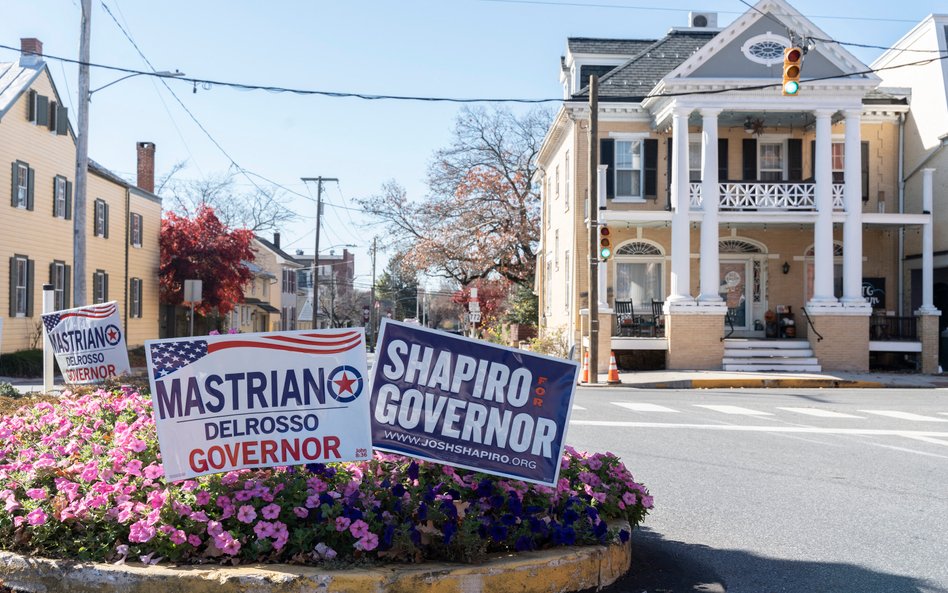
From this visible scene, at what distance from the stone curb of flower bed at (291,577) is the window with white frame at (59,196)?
1071 inches

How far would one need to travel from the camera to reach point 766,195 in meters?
25.8

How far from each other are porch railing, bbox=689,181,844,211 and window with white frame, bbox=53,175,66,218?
62.8 ft

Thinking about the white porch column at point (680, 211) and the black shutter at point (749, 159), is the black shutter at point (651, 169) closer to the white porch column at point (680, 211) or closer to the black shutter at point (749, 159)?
the white porch column at point (680, 211)

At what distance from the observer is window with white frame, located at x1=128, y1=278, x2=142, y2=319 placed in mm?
36188

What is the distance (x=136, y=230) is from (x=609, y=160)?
19.4 m

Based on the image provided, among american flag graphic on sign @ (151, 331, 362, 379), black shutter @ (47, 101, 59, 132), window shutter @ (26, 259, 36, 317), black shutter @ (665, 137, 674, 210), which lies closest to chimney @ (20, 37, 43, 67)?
black shutter @ (47, 101, 59, 132)

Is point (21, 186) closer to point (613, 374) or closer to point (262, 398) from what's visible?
point (613, 374)

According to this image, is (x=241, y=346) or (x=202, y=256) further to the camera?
(x=202, y=256)

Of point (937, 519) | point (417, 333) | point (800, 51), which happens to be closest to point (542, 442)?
point (417, 333)

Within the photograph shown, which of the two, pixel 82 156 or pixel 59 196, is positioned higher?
Result: pixel 59 196

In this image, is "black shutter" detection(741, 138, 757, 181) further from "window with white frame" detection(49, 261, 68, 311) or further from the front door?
"window with white frame" detection(49, 261, 68, 311)

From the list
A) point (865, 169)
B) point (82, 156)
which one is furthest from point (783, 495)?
point (865, 169)

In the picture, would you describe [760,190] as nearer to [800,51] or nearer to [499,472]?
[800,51]

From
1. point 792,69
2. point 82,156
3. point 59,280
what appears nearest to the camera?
point 792,69
